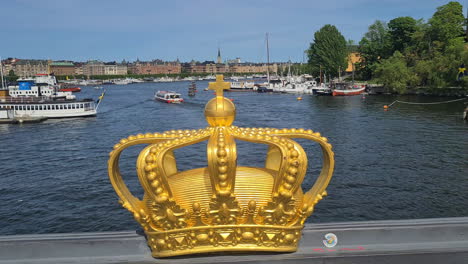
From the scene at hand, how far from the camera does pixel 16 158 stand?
822 inches

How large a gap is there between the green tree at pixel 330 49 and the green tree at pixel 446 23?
59.2 feet

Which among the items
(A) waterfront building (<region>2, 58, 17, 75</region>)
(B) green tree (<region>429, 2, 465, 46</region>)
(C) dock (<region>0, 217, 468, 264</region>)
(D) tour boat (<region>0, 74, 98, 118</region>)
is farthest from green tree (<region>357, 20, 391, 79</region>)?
(A) waterfront building (<region>2, 58, 17, 75</region>)

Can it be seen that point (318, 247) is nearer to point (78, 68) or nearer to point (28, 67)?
point (28, 67)

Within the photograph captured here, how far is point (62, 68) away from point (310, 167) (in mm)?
177201

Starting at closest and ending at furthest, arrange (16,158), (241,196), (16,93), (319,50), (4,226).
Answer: (241,196) → (4,226) → (16,158) → (16,93) → (319,50)

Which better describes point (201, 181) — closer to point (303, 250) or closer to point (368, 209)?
point (303, 250)

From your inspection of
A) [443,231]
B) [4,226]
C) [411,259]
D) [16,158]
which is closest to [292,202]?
[411,259]

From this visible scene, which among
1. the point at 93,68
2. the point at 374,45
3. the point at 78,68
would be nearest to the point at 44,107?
the point at 374,45

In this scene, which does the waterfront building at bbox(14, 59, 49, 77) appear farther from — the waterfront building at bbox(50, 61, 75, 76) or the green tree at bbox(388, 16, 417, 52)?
the green tree at bbox(388, 16, 417, 52)

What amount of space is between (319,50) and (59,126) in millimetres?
54436

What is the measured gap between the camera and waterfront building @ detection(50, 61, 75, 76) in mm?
168312

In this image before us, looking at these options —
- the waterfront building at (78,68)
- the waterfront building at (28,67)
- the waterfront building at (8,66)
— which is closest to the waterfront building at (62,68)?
the waterfront building at (78,68)

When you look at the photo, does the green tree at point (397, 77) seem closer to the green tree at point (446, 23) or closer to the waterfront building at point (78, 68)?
the green tree at point (446, 23)

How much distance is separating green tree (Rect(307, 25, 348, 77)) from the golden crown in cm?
7360
